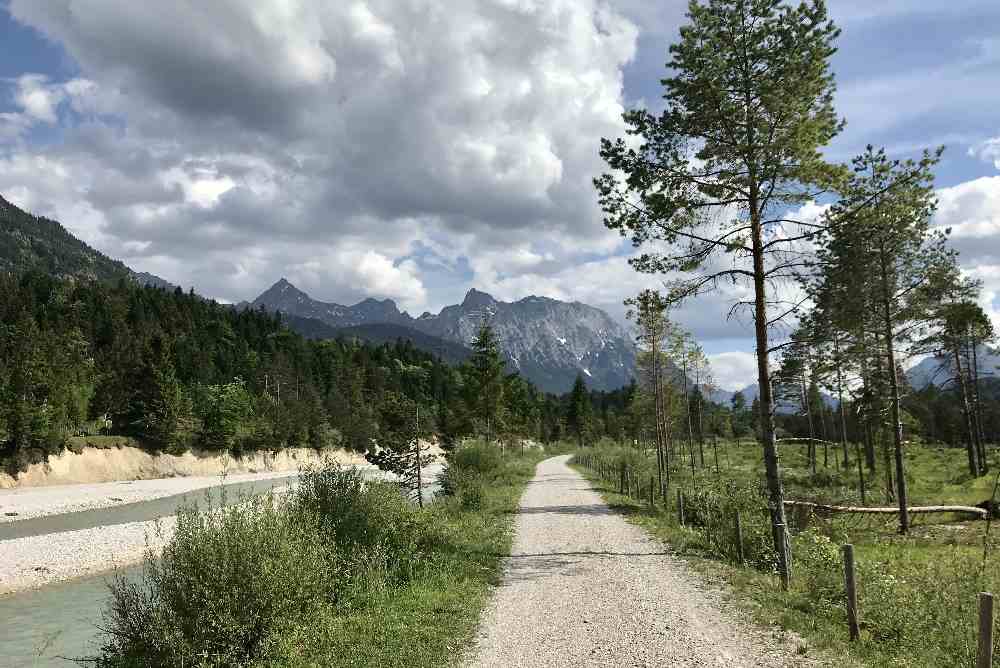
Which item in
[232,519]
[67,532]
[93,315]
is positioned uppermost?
[93,315]

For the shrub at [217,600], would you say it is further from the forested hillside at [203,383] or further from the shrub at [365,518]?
the forested hillside at [203,383]

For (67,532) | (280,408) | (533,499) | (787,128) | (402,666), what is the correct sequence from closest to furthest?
(402,666) < (787,128) < (533,499) < (67,532) < (280,408)

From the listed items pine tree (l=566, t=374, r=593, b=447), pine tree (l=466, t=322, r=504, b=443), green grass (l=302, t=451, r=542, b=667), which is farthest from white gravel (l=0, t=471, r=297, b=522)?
pine tree (l=566, t=374, r=593, b=447)

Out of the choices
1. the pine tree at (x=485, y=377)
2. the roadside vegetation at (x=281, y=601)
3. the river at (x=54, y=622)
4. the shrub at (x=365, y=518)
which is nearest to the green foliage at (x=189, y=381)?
the pine tree at (x=485, y=377)

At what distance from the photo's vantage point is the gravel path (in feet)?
25.0

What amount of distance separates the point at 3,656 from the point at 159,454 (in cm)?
5985

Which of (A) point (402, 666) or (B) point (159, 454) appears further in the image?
(B) point (159, 454)

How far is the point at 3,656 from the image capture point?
481 inches

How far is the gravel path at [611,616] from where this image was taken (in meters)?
7.61

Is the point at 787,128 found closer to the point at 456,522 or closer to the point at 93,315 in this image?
the point at 456,522

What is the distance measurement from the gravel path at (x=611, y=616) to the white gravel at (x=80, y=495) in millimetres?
26194

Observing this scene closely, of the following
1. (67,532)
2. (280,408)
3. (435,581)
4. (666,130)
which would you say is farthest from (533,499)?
(280,408)

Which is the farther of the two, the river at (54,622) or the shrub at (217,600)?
the river at (54,622)

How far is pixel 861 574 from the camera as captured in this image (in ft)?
34.3
